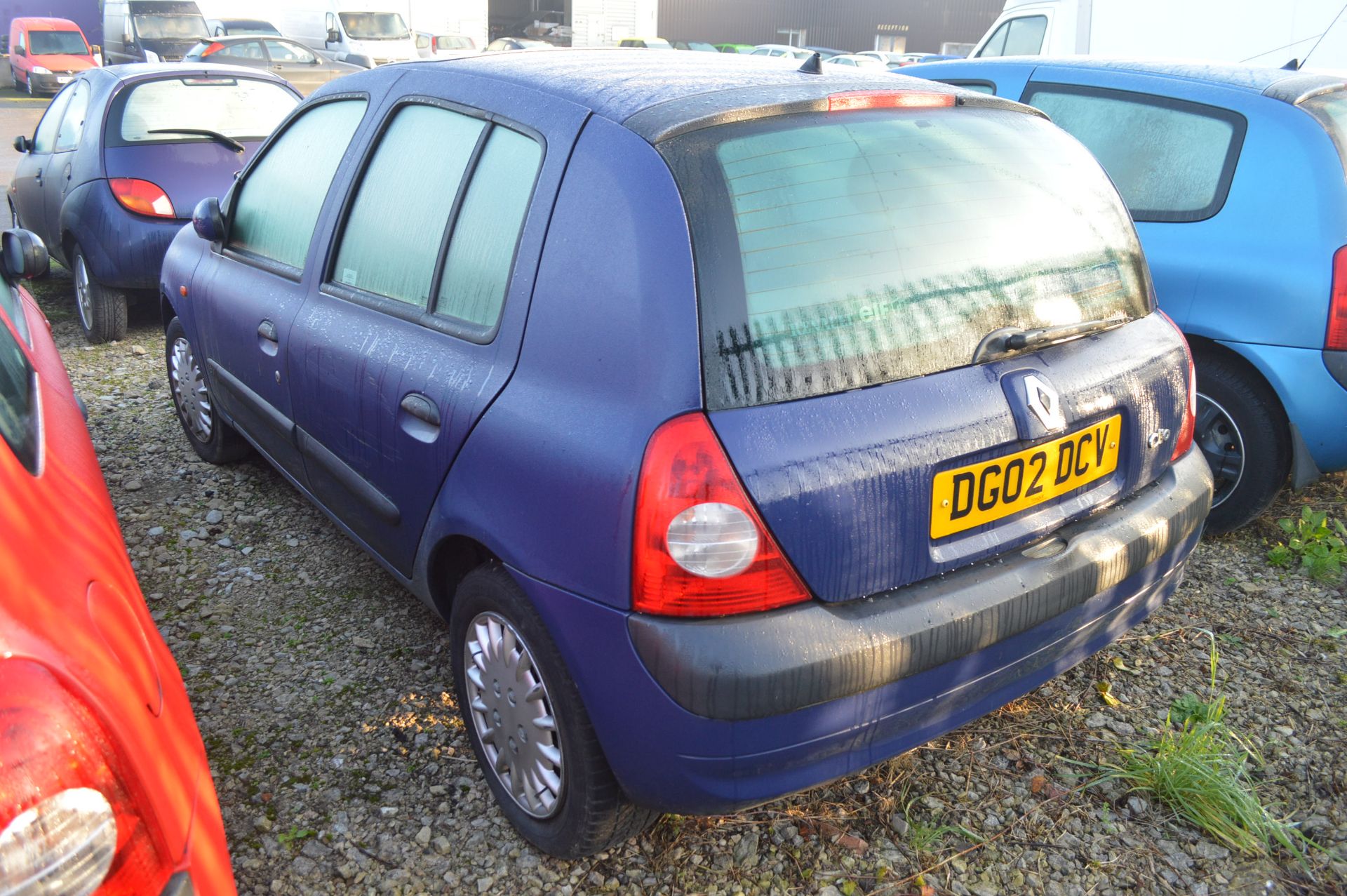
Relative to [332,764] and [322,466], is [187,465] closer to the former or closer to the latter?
[322,466]

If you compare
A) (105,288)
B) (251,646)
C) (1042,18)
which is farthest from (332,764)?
(1042,18)

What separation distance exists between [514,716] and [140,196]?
5047 mm

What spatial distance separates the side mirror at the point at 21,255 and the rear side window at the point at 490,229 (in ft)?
5.35

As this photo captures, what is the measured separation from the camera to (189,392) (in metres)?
4.25

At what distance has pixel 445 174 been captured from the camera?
2.44 metres

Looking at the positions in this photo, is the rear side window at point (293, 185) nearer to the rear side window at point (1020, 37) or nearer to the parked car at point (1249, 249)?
the parked car at point (1249, 249)

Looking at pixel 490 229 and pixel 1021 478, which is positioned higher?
pixel 490 229

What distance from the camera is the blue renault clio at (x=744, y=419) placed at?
175 cm

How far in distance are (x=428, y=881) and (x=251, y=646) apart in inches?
47.0

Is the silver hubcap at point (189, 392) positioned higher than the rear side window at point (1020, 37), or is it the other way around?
the rear side window at point (1020, 37)

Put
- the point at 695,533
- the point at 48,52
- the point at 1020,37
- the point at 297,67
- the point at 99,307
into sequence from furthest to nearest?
the point at 48,52, the point at 297,67, the point at 1020,37, the point at 99,307, the point at 695,533

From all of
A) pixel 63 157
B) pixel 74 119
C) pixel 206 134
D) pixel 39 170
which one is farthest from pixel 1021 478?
pixel 39 170

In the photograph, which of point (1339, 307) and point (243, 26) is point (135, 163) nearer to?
point (1339, 307)

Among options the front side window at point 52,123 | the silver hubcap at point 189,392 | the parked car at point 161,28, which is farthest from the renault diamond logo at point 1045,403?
the parked car at point 161,28
